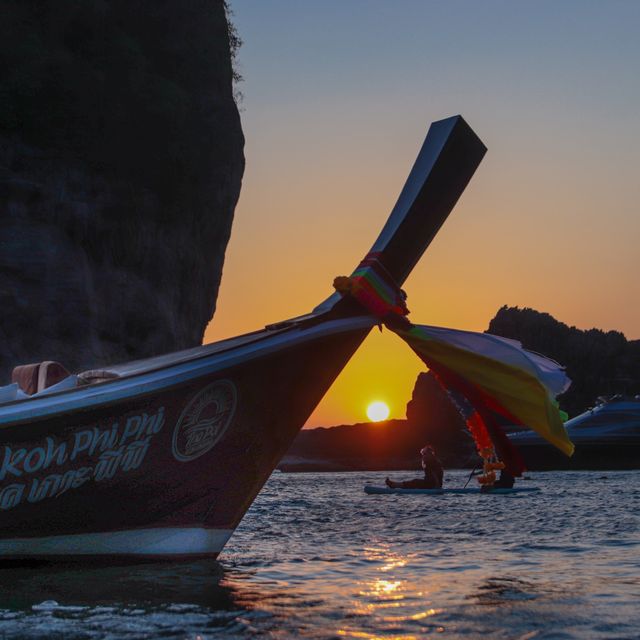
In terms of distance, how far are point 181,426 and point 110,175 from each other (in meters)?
33.7

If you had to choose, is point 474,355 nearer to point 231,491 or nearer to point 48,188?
point 231,491

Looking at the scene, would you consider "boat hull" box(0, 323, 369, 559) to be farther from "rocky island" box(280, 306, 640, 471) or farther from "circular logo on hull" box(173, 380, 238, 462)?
"rocky island" box(280, 306, 640, 471)

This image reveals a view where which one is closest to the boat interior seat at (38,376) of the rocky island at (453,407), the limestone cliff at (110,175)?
the limestone cliff at (110,175)

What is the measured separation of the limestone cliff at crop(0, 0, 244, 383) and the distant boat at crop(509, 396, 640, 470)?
21.9 metres

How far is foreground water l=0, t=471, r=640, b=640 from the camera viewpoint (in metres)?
5.93

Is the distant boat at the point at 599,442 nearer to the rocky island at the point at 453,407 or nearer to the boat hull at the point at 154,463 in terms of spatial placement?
the rocky island at the point at 453,407

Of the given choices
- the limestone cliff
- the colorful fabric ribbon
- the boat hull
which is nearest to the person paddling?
the limestone cliff

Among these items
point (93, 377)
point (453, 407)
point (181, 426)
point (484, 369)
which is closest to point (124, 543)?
point (181, 426)

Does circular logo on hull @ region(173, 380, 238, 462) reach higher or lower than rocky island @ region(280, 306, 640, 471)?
lower

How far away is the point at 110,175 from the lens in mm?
40250

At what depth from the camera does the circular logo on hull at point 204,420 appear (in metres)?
8.44

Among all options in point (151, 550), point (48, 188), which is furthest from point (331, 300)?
point (48, 188)

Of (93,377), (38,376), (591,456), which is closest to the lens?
(93,377)

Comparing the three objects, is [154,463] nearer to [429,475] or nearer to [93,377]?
[93,377]
